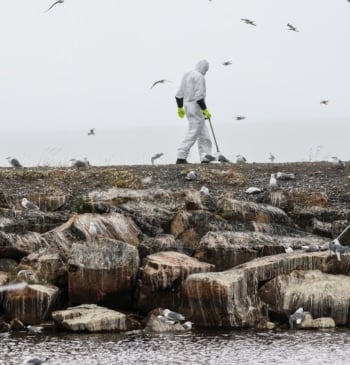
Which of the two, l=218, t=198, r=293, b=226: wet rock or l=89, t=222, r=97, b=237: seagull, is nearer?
l=89, t=222, r=97, b=237: seagull

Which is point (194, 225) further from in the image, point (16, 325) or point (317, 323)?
point (16, 325)

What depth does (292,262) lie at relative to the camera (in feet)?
80.3

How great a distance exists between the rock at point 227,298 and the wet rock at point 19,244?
11.5ft

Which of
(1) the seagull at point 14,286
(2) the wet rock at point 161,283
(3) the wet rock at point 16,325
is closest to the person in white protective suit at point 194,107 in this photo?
(2) the wet rock at point 161,283

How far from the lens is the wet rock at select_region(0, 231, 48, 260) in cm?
2516

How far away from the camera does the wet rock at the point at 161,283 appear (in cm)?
2411

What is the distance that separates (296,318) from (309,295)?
78cm

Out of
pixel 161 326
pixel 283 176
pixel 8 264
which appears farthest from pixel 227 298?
pixel 283 176

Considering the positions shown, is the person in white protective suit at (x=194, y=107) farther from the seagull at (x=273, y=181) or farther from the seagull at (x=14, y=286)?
the seagull at (x=14, y=286)

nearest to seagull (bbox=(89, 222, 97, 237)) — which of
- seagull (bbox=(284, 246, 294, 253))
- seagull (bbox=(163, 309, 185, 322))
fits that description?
seagull (bbox=(163, 309, 185, 322))

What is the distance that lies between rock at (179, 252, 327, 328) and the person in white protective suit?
365 inches

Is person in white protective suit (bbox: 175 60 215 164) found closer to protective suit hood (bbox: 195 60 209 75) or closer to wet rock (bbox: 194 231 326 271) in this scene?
protective suit hood (bbox: 195 60 209 75)

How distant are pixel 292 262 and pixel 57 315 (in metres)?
4.71

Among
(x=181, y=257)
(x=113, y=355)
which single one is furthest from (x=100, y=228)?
(x=113, y=355)
